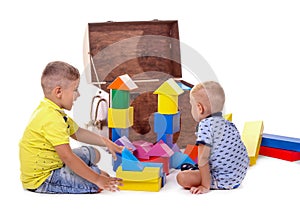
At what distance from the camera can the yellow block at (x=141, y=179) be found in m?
2.07

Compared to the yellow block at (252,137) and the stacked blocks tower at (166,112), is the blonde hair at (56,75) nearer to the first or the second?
the stacked blocks tower at (166,112)

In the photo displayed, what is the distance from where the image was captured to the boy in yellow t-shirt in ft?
6.56

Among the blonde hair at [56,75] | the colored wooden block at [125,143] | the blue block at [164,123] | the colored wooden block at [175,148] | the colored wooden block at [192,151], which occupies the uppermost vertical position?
the blonde hair at [56,75]

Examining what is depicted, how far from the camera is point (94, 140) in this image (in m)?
2.27

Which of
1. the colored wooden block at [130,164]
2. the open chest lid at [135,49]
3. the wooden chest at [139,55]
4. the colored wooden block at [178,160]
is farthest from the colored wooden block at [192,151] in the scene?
the open chest lid at [135,49]

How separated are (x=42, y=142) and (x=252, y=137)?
105 centimetres

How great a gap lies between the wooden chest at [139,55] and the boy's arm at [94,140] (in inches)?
15.2

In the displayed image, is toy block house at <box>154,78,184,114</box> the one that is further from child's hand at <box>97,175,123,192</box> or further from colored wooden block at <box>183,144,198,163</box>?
child's hand at <box>97,175,123,192</box>

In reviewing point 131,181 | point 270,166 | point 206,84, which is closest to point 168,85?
point 206,84

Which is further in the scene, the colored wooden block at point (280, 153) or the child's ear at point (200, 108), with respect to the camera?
the colored wooden block at point (280, 153)

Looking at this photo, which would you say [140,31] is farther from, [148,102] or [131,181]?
[131,181]

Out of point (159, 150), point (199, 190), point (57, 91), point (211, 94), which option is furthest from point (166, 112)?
point (57, 91)

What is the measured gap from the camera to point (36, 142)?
6.66 feet

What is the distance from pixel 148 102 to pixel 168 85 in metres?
0.37
